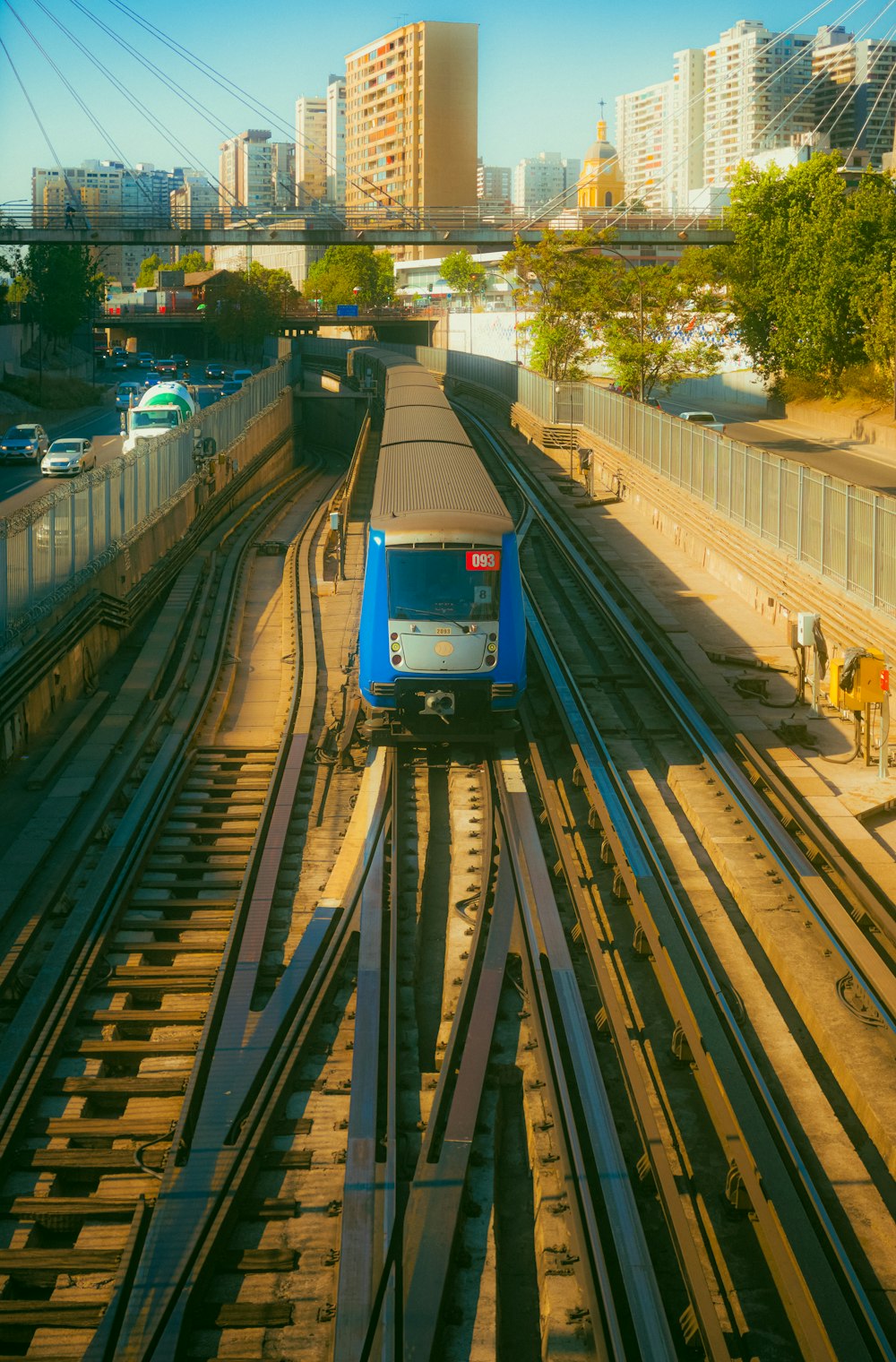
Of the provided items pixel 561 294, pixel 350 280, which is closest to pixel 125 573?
pixel 561 294

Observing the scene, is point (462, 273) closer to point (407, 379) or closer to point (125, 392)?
point (125, 392)

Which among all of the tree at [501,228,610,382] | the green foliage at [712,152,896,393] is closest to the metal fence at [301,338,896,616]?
the tree at [501,228,610,382]

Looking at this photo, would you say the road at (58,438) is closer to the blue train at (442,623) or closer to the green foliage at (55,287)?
the blue train at (442,623)

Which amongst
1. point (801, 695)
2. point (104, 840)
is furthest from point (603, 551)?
point (104, 840)

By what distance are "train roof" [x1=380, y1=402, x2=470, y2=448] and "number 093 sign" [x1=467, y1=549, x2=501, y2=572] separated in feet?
20.5

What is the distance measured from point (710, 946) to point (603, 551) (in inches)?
750

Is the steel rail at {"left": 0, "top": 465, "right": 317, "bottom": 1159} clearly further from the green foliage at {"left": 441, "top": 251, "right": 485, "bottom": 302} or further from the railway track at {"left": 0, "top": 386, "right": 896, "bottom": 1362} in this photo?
the green foliage at {"left": 441, "top": 251, "right": 485, "bottom": 302}

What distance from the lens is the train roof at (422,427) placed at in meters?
23.2

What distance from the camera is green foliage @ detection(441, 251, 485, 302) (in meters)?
132

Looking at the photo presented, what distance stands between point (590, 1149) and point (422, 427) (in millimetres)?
17760

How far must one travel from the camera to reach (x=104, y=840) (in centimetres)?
1402

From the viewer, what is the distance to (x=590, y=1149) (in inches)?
344

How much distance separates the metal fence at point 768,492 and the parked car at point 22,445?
19406 mm

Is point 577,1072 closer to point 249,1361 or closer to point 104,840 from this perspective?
point 249,1361
